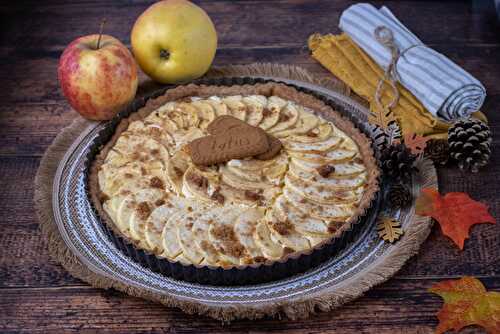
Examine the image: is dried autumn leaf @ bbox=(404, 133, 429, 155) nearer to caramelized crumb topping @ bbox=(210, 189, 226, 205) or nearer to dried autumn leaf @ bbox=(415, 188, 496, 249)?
dried autumn leaf @ bbox=(415, 188, 496, 249)

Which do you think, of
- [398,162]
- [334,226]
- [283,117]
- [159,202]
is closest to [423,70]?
[398,162]

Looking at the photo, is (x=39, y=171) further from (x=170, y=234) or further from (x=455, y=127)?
(x=455, y=127)

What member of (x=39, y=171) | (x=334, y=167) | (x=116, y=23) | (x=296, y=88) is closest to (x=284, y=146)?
(x=334, y=167)

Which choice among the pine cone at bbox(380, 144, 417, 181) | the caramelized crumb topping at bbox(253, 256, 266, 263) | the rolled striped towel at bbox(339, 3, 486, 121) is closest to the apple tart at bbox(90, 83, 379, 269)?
the caramelized crumb topping at bbox(253, 256, 266, 263)

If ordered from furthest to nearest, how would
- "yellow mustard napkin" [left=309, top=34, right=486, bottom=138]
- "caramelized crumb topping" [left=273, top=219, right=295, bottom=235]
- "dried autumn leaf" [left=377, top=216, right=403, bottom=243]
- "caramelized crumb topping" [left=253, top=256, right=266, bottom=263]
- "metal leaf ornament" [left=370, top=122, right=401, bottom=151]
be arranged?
"yellow mustard napkin" [left=309, top=34, right=486, bottom=138], "metal leaf ornament" [left=370, top=122, right=401, bottom=151], "dried autumn leaf" [left=377, top=216, right=403, bottom=243], "caramelized crumb topping" [left=273, top=219, right=295, bottom=235], "caramelized crumb topping" [left=253, top=256, right=266, bottom=263]

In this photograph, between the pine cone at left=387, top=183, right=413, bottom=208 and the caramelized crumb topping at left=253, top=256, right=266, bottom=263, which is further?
the pine cone at left=387, top=183, right=413, bottom=208
